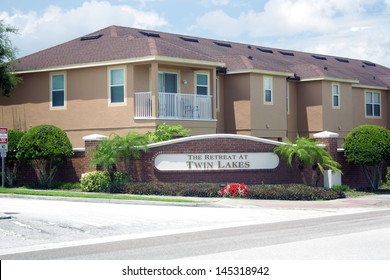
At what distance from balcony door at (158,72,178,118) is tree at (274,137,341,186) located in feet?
19.4

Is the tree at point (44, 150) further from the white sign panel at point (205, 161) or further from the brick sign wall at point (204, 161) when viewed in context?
the white sign panel at point (205, 161)

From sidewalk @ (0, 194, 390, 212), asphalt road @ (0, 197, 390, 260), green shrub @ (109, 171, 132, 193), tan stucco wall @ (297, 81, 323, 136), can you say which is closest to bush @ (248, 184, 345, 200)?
sidewalk @ (0, 194, 390, 212)

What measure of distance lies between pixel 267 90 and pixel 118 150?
12517mm

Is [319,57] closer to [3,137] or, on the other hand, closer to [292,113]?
[292,113]

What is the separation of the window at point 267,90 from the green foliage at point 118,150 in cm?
1113

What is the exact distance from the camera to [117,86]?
31.3 m

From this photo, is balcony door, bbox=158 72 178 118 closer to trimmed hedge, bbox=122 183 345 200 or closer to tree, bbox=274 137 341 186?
trimmed hedge, bbox=122 183 345 200

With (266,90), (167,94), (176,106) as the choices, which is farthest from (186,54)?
(266,90)

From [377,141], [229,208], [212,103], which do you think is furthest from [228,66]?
[229,208]

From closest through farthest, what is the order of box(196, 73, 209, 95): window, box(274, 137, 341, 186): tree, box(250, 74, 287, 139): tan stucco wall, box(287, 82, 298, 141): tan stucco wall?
1. box(274, 137, 341, 186): tree
2. box(196, 73, 209, 95): window
3. box(250, 74, 287, 139): tan stucco wall
4. box(287, 82, 298, 141): tan stucco wall

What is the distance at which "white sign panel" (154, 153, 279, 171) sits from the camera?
26.8 meters

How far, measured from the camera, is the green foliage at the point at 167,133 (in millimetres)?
28609

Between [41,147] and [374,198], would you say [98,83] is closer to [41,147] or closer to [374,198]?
[41,147]

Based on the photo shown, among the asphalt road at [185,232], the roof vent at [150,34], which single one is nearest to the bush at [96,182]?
the asphalt road at [185,232]
